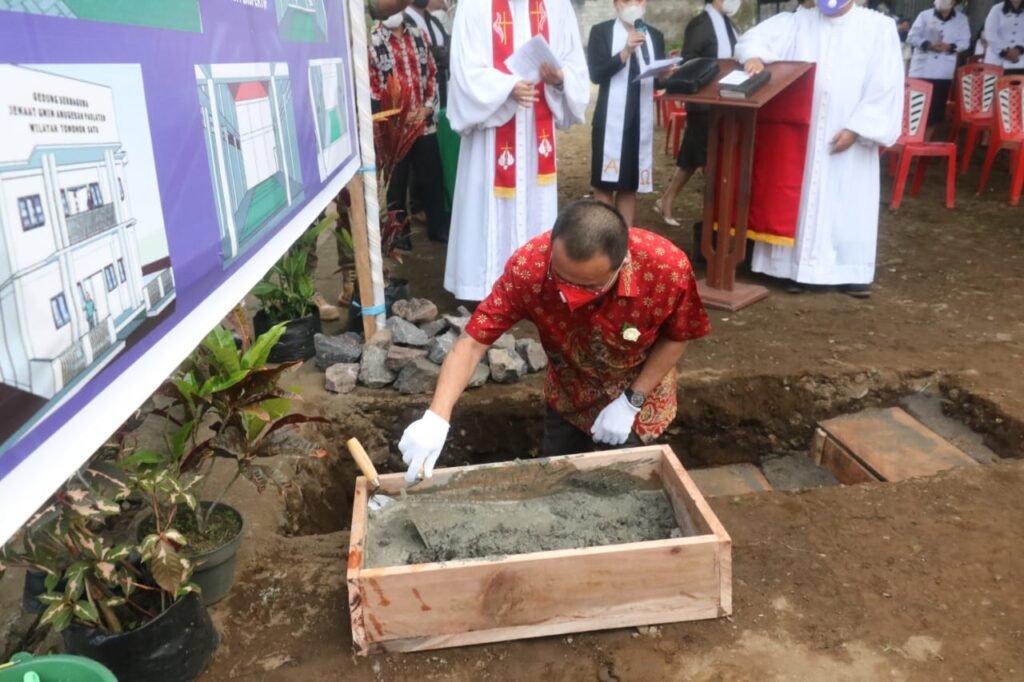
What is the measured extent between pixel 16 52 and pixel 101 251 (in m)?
0.35

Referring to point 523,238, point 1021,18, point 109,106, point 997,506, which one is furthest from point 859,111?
point 1021,18

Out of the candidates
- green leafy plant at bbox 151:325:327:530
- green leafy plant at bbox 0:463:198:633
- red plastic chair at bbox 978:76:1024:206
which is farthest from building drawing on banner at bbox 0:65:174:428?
red plastic chair at bbox 978:76:1024:206

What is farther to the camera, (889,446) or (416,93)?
(416,93)

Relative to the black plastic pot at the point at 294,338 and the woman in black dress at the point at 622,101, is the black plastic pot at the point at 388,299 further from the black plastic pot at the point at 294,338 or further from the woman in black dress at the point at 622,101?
the woman in black dress at the point at 622,101

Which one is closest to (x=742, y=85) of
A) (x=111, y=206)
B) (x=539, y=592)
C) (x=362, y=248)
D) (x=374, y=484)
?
(x=362, y=248)

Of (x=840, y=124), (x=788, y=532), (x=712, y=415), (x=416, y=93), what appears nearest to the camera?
(x=788, y=532)

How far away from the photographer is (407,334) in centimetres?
403

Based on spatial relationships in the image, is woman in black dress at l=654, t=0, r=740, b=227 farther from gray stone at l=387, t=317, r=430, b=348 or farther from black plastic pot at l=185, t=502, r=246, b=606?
black plastic pot at l=185, t=502, r=246, b=606

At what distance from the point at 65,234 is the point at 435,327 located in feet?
9.67

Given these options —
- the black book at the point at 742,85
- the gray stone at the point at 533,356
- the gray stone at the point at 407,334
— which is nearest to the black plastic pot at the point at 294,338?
the gray stone at the point at 407,334

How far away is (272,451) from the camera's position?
101 inches

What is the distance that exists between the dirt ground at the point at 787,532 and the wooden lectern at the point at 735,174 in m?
0.31

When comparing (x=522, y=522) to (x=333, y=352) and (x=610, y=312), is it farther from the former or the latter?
(x=333, y=352)

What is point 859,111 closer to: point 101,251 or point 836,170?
point 836,170
